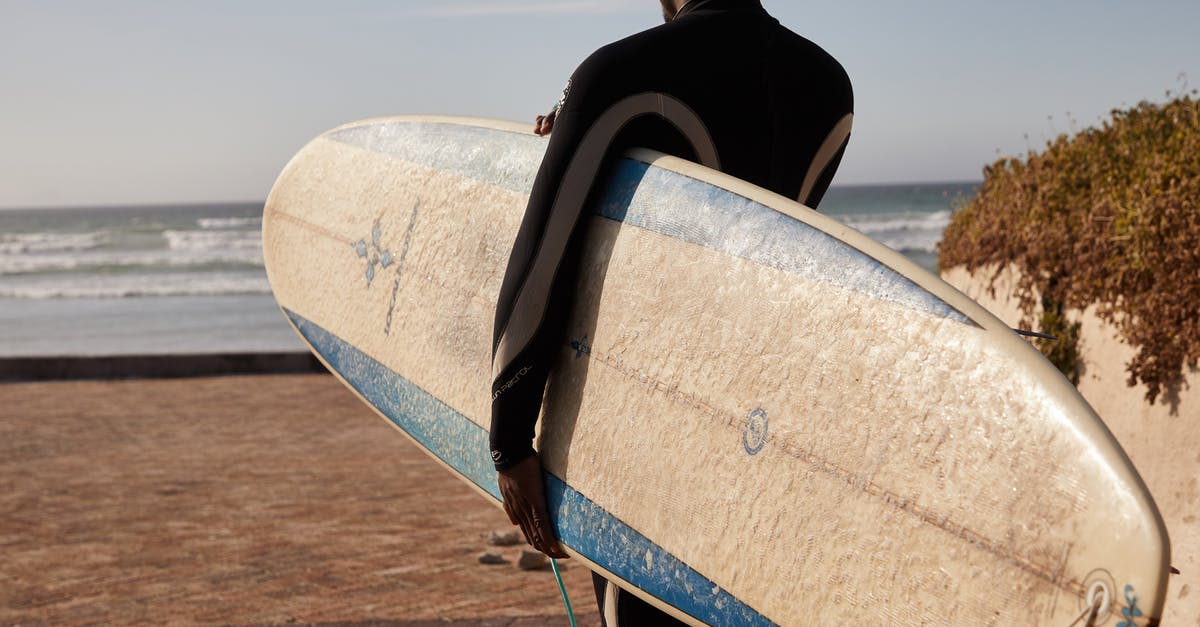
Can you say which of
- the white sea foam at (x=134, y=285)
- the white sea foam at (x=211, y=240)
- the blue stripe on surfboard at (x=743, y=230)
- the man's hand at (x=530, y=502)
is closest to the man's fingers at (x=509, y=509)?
the man's hand at (x=530, y=502)

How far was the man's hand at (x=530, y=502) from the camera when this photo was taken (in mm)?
1897

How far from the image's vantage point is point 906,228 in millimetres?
37656

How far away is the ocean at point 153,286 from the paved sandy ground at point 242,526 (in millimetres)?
3073

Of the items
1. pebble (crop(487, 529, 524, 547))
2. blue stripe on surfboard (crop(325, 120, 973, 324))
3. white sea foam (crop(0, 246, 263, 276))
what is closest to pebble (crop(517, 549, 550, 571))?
pebble (crop(487, 529, 524, 547))

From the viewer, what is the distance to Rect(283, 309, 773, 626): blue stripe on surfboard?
5.81 ft

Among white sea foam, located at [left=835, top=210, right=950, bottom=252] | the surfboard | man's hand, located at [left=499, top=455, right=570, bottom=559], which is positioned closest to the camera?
the surfboard

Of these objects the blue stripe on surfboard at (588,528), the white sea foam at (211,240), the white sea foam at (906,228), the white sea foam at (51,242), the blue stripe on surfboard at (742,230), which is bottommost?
the white sea foam at (51,242)

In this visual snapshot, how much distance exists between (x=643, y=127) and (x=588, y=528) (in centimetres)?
76

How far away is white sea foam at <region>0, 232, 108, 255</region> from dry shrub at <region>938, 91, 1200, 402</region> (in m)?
39.0

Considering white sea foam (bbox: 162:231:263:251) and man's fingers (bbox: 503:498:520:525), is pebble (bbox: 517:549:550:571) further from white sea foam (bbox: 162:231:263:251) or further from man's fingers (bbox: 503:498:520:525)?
white sea foam (bbox: 162:231:263:251)

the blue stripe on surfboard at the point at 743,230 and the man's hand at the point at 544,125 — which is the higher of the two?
the man's hand at the point at 544,125

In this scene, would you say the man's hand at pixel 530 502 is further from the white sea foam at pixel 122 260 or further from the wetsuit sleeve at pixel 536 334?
the white sea foam at pixel 122 260

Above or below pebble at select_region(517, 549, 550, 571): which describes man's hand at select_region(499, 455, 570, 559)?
above

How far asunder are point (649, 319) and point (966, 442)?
2.10ft
